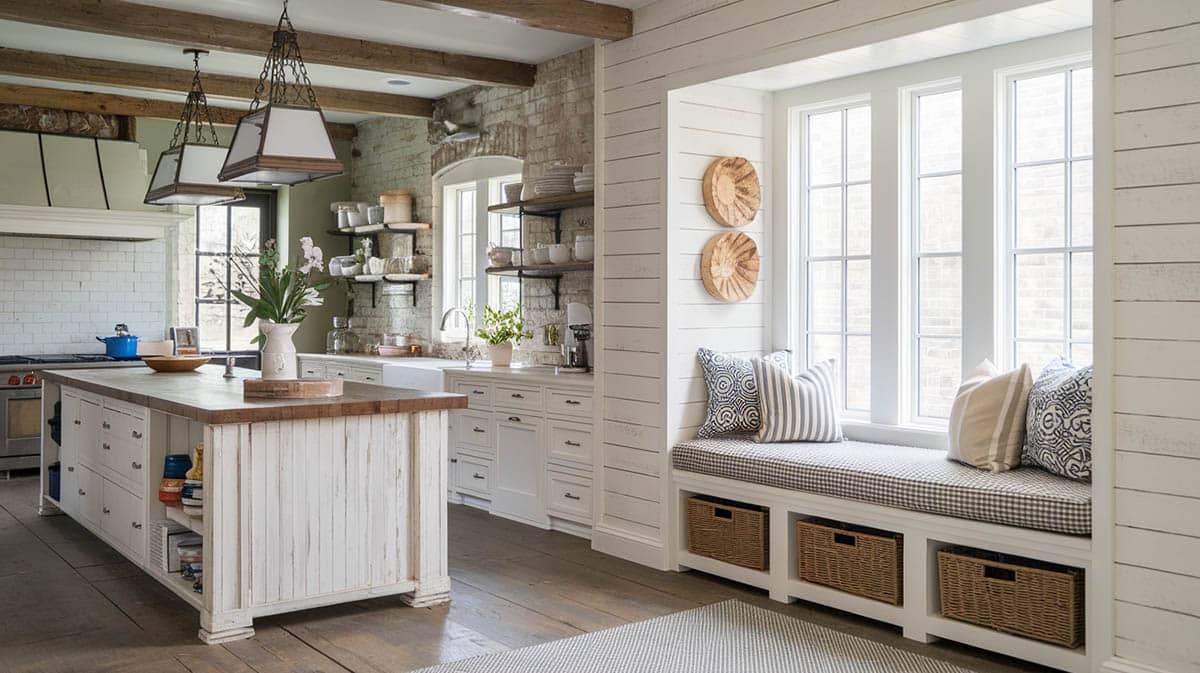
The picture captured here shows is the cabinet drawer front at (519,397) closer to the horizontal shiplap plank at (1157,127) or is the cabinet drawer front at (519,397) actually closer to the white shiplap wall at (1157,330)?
the white shiplap wall at (1157,330)

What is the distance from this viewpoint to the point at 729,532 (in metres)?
4.87

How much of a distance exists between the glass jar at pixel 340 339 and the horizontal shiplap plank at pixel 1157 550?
263 inches

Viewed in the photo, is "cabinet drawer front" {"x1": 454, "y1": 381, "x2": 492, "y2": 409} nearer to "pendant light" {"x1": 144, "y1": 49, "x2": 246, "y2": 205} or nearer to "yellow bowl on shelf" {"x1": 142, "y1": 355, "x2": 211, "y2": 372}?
"yellow bowl on shelf" {"x1": 142, "y1": 355, "x2": 211, "y2": 372}

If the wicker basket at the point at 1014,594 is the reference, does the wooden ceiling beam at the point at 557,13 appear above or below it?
above

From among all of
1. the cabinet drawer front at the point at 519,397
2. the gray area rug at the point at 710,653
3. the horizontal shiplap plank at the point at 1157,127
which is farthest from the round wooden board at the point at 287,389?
the horizontal shiplap plank at the point at 1157,127

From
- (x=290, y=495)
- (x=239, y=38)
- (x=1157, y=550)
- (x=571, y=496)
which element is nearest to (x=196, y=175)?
(x=239, y=38)

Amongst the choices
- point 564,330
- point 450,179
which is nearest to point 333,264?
point 450,179

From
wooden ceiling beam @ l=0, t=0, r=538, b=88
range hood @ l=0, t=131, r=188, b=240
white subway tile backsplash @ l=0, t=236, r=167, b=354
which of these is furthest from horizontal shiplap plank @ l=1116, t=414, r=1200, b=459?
white subway tile backsplash @ l=0, t=236, r=167, b=354

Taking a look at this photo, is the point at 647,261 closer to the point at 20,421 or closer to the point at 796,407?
the point at 796,407

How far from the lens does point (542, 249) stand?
6492 mm

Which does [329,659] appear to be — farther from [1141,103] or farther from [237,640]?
[1141,103]

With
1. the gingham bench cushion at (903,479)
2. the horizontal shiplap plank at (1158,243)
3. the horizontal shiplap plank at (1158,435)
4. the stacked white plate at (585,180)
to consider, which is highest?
the stacked white plate at (585,180)

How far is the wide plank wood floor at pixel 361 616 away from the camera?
3820mm

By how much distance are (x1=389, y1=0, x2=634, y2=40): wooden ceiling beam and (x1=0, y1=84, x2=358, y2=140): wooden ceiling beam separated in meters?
4.02
